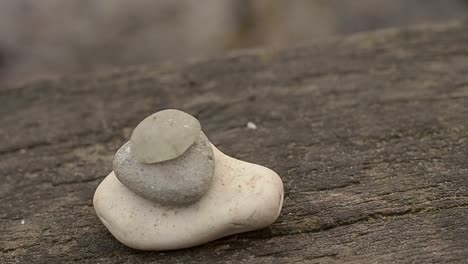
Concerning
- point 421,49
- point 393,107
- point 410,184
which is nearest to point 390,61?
point 421,49

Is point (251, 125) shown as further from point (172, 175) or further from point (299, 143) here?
point (172, 175)

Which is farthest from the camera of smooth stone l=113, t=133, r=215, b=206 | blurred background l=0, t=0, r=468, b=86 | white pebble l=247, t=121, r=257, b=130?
blurred background l=0, t=0, r=468, b=86

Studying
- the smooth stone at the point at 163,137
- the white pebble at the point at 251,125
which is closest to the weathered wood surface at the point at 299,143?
the white pebble at the point at 251,125

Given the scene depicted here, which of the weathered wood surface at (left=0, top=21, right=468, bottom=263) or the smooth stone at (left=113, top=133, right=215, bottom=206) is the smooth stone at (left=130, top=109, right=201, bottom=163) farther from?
the weathered wood surface at (left=0, top=21, right=468, bottom=263)

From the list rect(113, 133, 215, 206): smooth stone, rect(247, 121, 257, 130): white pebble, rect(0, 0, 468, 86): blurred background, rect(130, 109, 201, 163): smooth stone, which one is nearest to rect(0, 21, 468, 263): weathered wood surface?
rect(247, 121, 257, 130): white pebble

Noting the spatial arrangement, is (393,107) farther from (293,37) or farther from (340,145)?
(293,37)

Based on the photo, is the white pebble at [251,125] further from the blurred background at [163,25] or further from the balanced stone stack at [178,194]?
the blurred background at [163,25]

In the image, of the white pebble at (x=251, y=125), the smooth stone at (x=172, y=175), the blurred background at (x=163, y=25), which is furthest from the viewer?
the blurred background at (x=163, y=25)
